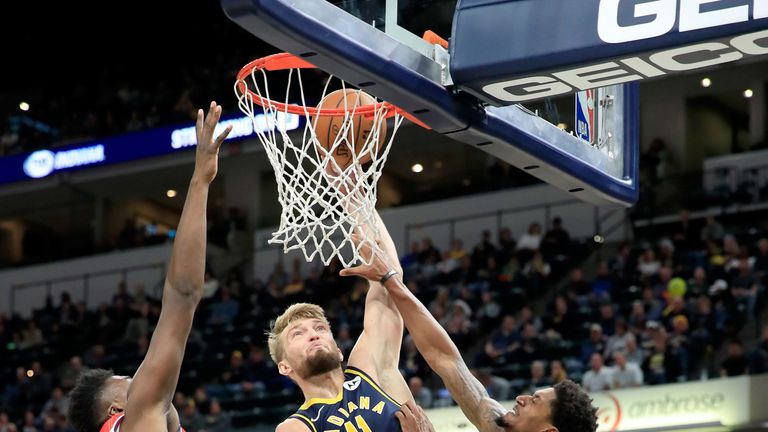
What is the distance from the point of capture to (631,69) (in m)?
4.02

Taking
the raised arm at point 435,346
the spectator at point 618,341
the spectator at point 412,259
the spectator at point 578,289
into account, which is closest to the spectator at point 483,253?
the spectator at point 412,259

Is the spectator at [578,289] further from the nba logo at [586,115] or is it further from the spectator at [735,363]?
the nba logo at [586,115]

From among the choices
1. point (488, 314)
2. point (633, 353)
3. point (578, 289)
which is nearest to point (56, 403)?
point (488, 314)

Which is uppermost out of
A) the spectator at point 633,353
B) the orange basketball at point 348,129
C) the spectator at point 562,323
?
the orange basketball at point 348,129

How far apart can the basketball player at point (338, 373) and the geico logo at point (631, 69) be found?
1.16m

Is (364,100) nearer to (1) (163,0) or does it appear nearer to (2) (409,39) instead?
(2) (409,39)

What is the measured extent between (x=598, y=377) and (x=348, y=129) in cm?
716

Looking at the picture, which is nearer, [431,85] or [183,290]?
[183,290]

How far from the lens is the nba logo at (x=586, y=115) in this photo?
4.80 metres

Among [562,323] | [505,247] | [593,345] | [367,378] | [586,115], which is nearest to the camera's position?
[367,378]

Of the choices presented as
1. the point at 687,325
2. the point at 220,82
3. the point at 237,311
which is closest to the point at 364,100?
the point at 687,325

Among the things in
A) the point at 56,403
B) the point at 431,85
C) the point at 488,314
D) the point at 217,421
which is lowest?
the point at 217,421

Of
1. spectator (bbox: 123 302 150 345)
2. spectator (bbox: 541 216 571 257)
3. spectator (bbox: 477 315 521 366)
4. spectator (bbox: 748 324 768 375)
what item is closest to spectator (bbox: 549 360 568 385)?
spectator (bbox: 477 315 521 366)

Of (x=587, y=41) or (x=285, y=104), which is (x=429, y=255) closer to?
(x=285, y=104)
